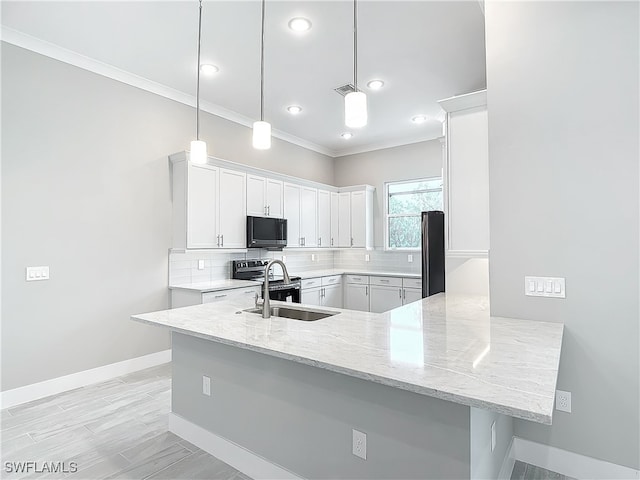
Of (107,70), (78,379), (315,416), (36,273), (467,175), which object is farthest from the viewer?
(107,70)

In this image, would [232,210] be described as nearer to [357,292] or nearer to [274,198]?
[274,198]

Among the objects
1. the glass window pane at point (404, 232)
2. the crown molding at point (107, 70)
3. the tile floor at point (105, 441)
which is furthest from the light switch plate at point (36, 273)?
the glass window pane at point (404, 232)

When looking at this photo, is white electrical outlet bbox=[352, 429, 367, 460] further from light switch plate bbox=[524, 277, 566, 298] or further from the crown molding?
the crown molding

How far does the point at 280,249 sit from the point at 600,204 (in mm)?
3918

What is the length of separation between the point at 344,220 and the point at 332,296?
4.37 feet

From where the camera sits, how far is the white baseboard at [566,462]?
198 centimetres

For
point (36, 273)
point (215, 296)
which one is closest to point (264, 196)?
point (215, 296)

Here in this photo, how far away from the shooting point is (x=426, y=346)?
Answer: 1.73 meters

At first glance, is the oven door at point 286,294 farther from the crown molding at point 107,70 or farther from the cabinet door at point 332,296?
the crown molding at point 107,70

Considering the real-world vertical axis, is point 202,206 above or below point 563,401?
above

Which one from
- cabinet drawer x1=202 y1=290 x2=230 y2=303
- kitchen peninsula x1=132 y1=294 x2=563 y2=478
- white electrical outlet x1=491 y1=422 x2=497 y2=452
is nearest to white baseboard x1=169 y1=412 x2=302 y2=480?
kitchen peninsula x1=132 y1=294 x2=563 y2=478

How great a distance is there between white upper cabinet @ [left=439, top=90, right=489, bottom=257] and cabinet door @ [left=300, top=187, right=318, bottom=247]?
121 inches

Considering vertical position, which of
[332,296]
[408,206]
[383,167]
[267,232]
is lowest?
[332,296]

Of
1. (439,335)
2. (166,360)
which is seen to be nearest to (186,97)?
(166,360)
